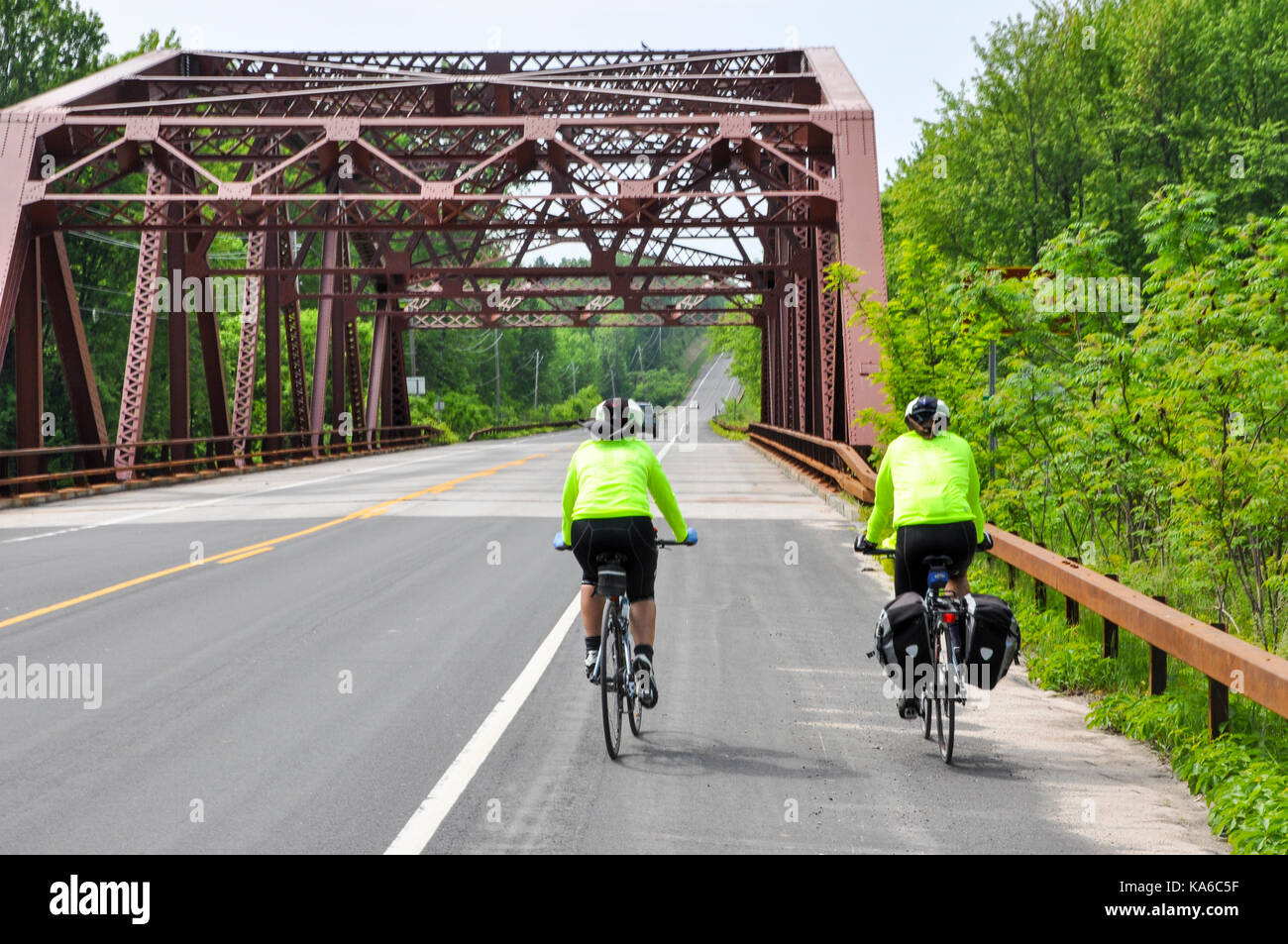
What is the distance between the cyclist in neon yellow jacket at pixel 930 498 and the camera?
7.67m

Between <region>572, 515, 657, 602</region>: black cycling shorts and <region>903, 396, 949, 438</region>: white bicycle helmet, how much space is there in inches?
63.3

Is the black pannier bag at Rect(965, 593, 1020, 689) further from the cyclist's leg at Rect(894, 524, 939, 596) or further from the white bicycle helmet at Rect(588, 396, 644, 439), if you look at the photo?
the white bicycle helmet at Rect(588, 396, 644, 439)

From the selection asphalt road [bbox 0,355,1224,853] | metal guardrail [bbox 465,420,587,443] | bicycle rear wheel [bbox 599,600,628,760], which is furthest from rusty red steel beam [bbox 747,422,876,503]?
metal guardrail [bbox 465,420,587,443]

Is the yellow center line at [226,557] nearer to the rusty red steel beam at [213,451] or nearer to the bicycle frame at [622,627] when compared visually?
the rusty red steel beam at [213,451]

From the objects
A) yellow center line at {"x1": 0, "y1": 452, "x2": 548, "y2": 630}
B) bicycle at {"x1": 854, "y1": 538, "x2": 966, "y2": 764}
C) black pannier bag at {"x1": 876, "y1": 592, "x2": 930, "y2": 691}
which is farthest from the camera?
yellow center line at {"x1": 0, "y1": 452, "x2": 548, "y2": 630}

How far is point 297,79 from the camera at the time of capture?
1266 inches

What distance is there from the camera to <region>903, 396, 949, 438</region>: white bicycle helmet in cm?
780

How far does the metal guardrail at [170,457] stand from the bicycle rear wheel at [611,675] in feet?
68.7

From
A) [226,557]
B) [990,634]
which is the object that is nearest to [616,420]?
[990,634]

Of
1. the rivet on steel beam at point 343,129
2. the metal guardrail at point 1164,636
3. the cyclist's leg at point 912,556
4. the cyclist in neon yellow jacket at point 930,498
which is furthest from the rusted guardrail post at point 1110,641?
the rivet on steel beam at point 343,129

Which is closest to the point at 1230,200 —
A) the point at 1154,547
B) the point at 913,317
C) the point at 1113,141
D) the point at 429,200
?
the point at 1113,141

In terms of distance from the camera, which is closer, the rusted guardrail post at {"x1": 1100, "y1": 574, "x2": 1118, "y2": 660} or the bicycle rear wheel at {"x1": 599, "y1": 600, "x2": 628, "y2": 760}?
the bicycle rear wheel at {"x1": 599, "y1": 600, "x2": 628, "y2": 760}

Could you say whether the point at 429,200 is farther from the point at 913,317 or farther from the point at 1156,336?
the point at 1156,336
